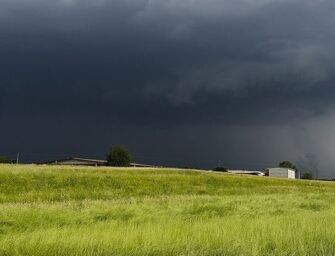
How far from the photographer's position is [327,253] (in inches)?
489

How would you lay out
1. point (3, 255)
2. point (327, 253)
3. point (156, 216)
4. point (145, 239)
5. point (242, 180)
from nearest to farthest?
point (3, 255), point (327, 253), point (145, 239), point (156, 216), point (242, 180)

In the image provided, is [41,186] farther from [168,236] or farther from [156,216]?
[168,236]

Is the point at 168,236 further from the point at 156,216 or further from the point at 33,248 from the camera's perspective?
the point at 156,216

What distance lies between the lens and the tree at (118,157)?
134 m

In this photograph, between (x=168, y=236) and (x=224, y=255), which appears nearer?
(x=224, y=255)

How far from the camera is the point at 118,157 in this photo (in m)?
135

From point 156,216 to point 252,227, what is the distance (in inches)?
233

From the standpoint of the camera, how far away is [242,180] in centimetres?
8212

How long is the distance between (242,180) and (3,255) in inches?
2831

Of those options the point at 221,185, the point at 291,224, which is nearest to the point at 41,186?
the point at 221,185

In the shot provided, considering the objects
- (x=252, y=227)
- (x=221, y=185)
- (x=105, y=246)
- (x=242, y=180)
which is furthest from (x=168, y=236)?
(x=242, y=180)

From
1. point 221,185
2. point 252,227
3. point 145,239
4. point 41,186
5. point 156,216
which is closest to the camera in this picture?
point 145,239

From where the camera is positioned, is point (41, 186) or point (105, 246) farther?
point (41, 186)

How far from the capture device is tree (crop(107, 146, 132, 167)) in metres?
134
